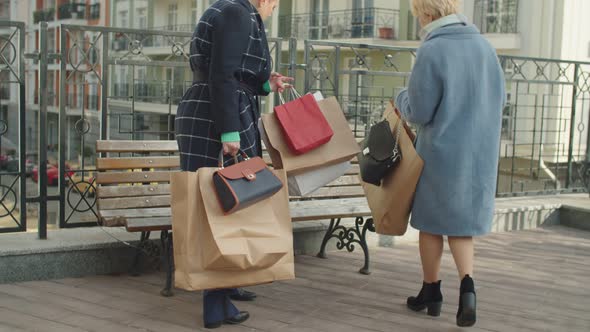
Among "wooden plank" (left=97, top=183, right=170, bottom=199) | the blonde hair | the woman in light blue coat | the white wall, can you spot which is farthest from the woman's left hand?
the white wall

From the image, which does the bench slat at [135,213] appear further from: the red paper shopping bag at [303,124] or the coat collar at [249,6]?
the coat collar at [249,6]

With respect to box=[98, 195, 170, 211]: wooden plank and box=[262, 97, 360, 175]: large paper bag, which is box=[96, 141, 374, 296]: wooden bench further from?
box=[262, 97, 360, 175]: large paper bag

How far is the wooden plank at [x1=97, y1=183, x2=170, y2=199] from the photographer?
15.7 ft

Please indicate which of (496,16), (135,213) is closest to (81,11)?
(496,16)

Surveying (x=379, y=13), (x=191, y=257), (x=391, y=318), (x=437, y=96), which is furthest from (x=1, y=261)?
(x=379, y=13)

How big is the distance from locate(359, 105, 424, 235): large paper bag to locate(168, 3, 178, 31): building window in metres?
32.0

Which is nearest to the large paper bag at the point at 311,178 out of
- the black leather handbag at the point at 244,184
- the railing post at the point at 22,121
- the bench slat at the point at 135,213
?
the black leather handbag at the point at 244,184

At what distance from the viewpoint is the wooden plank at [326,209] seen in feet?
16.4

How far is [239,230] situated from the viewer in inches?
142

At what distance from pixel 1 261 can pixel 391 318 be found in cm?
218

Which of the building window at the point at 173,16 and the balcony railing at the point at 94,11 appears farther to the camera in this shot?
the balcony railing at the point at 94,11

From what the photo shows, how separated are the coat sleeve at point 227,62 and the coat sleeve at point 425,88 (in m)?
0.84

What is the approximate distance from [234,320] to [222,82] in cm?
118

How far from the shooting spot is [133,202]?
4852 mm
